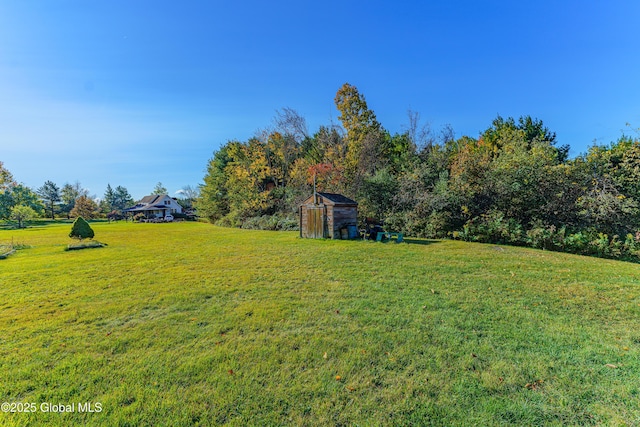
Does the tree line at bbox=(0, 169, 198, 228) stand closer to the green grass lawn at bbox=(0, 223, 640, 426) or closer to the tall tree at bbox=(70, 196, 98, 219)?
the tall tree at bbox=(70, 196, 98, 219)

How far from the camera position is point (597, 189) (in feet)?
33.2

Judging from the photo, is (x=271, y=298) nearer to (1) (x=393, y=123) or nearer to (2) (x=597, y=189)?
(2) (x=597, y=189)

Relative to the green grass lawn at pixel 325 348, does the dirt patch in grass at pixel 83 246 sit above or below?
above

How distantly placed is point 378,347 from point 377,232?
8.57 m

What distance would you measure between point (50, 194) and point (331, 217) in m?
66.9

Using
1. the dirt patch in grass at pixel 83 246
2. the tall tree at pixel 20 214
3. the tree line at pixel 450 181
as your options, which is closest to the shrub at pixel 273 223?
the tree line at pixel 450 181

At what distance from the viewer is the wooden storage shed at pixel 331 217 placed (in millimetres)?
12055

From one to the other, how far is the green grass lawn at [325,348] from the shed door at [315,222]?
5.96 meters

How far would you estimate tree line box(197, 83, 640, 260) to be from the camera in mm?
10008

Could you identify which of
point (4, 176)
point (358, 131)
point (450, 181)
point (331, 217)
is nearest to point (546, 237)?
point (450, 181)

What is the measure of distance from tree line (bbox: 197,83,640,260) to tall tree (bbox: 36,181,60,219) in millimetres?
48855

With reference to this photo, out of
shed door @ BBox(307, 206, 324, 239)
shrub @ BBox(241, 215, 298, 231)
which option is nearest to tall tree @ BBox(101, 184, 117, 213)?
shrub @ BBox(241, 215, 298, 231)

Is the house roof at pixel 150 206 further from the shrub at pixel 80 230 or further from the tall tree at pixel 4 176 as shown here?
the shrub at pixel 80 230

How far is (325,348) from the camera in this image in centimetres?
321
